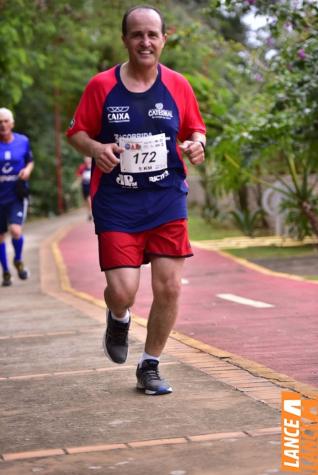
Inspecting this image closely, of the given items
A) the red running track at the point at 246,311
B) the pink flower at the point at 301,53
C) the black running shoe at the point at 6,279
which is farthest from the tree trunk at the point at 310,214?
the black running shoe at the point at 6,279

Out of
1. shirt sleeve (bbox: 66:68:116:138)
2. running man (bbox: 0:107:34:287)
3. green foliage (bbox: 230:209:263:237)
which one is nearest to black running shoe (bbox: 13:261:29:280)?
running man (bbox: 0:107:34:287)

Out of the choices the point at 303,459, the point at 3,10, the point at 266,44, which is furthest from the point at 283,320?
the point at 3,10

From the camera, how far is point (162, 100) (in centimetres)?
611

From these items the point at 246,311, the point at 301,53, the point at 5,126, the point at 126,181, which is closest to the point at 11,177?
the point at 5,126

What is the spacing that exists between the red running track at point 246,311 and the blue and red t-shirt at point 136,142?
1.23m

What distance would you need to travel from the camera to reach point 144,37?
19.8ft

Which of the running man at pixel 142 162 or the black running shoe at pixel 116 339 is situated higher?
the running man at pixel 142 162

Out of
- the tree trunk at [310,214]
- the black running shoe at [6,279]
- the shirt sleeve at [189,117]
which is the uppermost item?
the shirt sleeve at [189,117]

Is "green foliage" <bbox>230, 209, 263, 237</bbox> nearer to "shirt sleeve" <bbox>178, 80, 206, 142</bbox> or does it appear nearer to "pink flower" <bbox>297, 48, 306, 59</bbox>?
"pink flower" <bbox>297, 48, 306, 59</bbox>

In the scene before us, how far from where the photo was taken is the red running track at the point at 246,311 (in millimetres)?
7340

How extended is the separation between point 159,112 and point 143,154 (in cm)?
24

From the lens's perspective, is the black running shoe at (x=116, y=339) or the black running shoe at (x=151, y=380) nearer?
the black running shoe at (x=151, y=380)

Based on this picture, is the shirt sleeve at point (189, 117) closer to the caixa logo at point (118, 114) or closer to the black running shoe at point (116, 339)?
the caixa logo at point (118, 114)

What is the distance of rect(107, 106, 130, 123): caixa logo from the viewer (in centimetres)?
605
